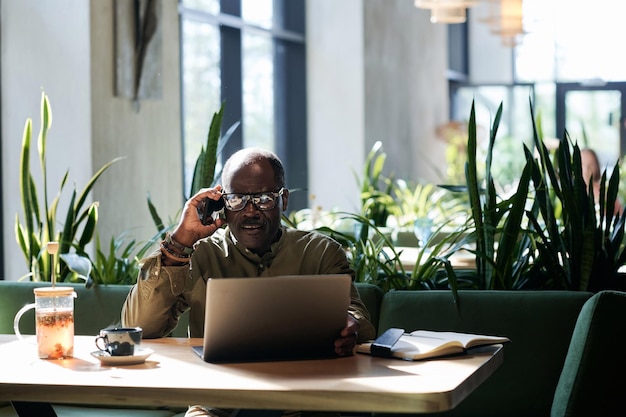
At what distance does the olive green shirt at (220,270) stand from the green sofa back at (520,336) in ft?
1.96

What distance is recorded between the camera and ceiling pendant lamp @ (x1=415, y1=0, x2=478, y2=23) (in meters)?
8.22

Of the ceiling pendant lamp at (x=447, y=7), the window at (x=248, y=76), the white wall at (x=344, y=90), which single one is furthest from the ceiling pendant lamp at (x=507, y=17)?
the window at (x=248, y=76)

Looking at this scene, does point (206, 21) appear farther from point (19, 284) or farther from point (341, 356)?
point (341, 356)

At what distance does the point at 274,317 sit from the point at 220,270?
2.10 ft

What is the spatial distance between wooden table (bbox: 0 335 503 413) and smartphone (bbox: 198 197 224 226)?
41 centimetres

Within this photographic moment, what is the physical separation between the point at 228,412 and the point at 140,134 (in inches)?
146

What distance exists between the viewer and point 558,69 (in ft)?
44.9

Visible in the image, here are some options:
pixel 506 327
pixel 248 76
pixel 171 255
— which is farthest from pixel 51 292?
pixel 248 76

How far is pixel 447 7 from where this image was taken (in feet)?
27.4

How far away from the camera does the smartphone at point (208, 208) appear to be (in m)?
2.63

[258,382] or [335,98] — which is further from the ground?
[335,98]

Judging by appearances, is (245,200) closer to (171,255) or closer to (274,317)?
(171,255)

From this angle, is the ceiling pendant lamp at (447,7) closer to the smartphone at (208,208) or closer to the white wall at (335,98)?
the white wall at (335,98)

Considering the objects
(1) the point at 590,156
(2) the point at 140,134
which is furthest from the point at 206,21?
(1) the point at 590,156
